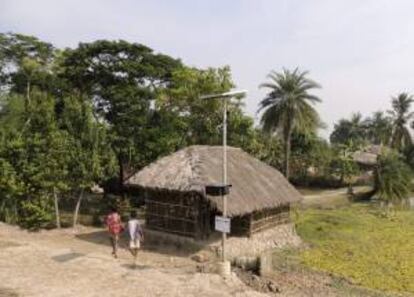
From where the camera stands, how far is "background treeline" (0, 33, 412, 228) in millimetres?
25031

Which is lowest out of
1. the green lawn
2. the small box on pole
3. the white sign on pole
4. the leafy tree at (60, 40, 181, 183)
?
the green lawn

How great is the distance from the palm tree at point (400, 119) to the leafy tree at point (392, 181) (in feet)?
67.4

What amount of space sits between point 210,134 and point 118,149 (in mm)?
6555

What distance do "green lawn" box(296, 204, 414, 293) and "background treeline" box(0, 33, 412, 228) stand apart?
7788 millimetres

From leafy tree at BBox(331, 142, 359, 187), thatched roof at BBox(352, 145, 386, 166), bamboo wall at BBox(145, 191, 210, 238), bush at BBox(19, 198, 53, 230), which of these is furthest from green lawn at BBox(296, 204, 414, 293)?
thatched roof at BBox(352, 145, 386, 166)

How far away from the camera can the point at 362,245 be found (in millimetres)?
26656

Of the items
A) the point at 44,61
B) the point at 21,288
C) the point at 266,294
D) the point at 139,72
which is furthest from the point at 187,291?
the point at 44,61

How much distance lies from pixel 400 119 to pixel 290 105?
28.3 metres

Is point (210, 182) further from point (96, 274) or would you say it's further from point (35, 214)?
point (35, 214)

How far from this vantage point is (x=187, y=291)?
15.5 m

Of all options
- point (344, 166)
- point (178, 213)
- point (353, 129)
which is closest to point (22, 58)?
point (178, 213)

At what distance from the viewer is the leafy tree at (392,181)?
4303cm

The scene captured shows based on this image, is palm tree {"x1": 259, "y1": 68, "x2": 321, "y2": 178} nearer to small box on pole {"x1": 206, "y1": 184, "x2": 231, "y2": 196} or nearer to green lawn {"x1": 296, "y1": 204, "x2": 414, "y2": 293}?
green lawn {"x1": 296, "y1": 204, "x2": 414, "y2": 293}

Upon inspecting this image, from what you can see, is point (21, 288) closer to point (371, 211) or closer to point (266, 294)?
point (266, 294)
